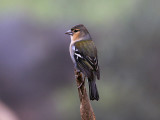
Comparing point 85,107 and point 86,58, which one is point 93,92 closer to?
point 86,58

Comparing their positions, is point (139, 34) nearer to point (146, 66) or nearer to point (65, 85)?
point (146, 66)

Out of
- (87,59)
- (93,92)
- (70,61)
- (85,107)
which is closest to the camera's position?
(85,107)

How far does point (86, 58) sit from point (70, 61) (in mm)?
3055

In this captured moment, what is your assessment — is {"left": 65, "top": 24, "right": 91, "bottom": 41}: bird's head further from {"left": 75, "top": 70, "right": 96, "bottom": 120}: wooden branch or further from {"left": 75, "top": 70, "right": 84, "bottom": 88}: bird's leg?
{"left": 75, "top": 70, "right": 96, "bottom": 120}: wooden branch

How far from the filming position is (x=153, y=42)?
6.69 metres

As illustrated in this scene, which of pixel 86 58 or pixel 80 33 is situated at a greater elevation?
pixel 80 33

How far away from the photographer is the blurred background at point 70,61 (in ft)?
21.0

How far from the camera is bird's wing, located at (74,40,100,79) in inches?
148

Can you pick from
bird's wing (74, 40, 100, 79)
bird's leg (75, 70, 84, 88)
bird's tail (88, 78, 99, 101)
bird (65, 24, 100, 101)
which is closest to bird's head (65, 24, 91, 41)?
bird (65, 24, 100, 101)

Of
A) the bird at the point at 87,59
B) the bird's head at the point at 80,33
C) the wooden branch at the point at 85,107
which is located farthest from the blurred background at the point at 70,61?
the wooden branch at the point at 85,107

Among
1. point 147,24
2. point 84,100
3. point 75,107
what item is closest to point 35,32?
point 75,107

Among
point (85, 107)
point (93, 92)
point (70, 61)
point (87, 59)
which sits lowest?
point (70, 61)

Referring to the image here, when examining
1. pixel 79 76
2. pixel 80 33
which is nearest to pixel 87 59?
pixel 79 76

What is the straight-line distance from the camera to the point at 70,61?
22.7 ft
